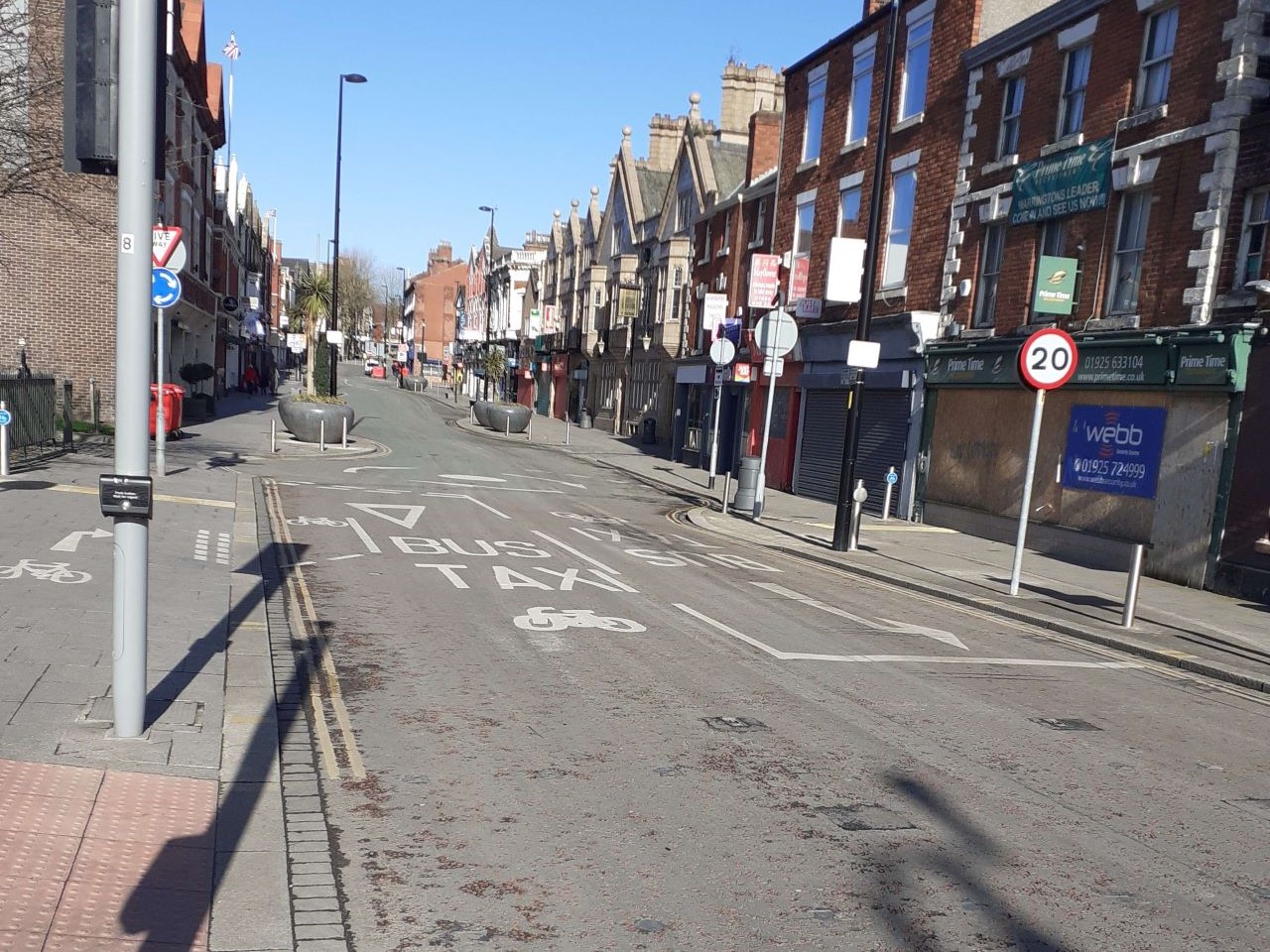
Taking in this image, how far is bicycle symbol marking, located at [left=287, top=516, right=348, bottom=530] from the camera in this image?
1434 centimetres

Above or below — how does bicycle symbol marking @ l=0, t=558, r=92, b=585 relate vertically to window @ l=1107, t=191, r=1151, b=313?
below

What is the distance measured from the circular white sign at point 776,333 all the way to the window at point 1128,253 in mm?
5232

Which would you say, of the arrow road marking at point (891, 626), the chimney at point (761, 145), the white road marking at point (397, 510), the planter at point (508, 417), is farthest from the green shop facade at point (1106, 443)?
the planter at point (508, 417)

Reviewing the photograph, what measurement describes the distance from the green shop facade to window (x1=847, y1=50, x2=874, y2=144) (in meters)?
7.27

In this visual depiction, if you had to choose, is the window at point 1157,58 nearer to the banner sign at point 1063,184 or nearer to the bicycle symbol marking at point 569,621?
the banner sign at point 1063,184

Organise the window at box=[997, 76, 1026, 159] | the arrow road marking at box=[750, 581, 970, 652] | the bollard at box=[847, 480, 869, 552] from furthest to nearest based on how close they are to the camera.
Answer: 1. the window at box=[997, 76, 1026, 159]
2. the bollard at box=[847, 480, 869, 552]
3. the arrow road marking at box=[750, 581, 970, 652]

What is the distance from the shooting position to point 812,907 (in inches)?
167

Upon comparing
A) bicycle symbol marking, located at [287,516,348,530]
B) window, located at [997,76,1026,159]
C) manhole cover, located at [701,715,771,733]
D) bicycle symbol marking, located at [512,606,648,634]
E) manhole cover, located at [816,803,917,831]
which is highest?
window, located at [997,76,1026,159]

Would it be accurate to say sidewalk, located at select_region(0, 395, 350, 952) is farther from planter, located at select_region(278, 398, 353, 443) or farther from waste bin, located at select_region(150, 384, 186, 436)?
planter, located at select_region(278, 398, 353, 443)

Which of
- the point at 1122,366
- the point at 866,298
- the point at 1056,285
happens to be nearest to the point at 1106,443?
the point at 1122,366

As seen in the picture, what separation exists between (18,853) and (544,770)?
250cm

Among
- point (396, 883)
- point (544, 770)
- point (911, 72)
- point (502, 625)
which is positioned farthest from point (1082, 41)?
point (396, 883)

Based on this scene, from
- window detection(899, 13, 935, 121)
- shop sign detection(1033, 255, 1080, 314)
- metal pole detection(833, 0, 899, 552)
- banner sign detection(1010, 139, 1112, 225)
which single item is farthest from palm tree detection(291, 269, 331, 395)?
shop sign detection(1033, 255, 1080, 314)

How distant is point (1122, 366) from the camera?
15312mm
